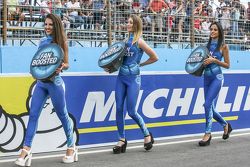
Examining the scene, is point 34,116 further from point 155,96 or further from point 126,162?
point 155,96

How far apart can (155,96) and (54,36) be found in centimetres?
269

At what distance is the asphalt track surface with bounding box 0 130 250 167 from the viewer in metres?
7.01

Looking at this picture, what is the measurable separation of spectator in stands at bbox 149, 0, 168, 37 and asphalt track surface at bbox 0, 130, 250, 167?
463cm

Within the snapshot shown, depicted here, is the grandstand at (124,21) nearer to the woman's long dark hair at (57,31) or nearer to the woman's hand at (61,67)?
the woman's long dark hair at (57,31)

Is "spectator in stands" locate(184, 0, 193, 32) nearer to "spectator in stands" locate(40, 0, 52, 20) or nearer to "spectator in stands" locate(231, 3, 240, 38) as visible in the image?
"spectator in stands" locate(231, 3, 240, 38)

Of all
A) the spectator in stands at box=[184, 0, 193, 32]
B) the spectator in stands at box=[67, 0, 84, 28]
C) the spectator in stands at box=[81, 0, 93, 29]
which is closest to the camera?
the spectator in stands at box=[67, 0, 84, 28]

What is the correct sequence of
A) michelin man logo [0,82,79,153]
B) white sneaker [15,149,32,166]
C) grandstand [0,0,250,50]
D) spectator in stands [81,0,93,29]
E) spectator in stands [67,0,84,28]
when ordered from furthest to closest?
spectator in stands [81,0,93,29] < spectator in stands [67,0,84,28] < grandstand [0,0,250,50] < michelin man logo [0,82,79,153] < white sneaker [15,149,32,166]

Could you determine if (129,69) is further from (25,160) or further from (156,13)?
(156,13)

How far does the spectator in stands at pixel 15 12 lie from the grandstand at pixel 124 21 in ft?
0.08

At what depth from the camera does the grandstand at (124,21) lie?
10906 millimetres

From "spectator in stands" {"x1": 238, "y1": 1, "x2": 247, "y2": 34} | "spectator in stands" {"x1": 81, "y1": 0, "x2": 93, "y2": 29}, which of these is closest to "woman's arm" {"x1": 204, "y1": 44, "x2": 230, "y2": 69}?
"spectator in stands" {"x1": 81, "y1": 0, "x2": 93, "y2": 29}

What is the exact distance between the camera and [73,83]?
802cm

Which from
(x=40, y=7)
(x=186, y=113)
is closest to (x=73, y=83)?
(x=186, y=113)

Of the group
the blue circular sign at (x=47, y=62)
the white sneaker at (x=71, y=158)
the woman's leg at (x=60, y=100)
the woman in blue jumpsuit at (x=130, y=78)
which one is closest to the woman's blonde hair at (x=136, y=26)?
the woman in blue jumpsuit at (x=130, y=78)
